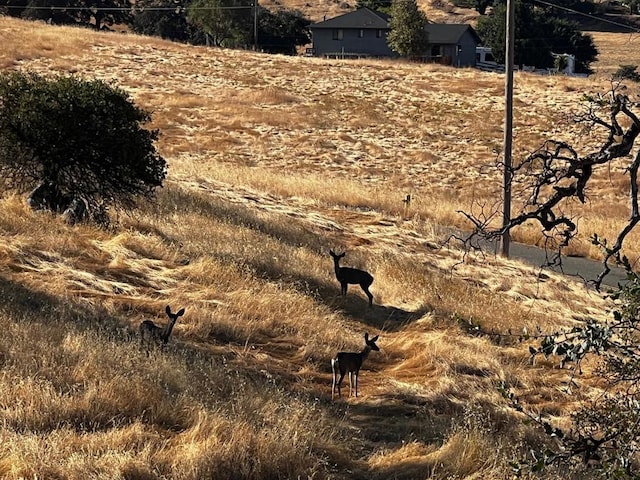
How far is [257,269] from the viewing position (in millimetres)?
11828

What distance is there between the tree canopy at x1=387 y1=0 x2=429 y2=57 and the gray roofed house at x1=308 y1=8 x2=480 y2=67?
9.63 ft

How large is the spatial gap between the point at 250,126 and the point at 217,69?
1396 cm

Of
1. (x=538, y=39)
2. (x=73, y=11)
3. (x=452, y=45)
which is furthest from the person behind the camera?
(x=73, y=11)

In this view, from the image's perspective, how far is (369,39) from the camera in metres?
71.4

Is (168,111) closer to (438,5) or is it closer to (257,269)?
(257,269)

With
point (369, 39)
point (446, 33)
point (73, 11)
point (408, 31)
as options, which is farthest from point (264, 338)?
point (73, 11)

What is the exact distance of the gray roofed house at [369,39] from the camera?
69.7 metres

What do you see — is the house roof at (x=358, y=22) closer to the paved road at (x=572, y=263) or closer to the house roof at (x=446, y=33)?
the house roof at (x=446, y=33)

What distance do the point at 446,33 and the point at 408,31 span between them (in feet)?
19.3

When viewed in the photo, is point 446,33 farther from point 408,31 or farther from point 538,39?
point 538,39

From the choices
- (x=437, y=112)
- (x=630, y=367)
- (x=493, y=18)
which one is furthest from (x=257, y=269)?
(x=493, y=18)

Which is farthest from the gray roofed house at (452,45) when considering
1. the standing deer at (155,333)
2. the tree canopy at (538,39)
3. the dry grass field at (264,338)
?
the standing deer at (155,333)

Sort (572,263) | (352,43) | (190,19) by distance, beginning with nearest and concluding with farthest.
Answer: (572,263)
(352,43)
(190,19)

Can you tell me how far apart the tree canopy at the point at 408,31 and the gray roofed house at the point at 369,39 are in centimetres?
294
